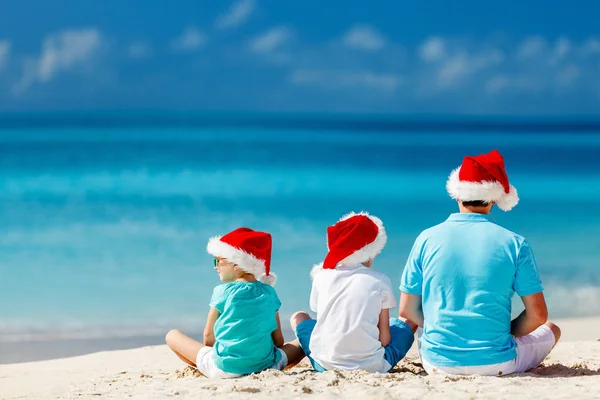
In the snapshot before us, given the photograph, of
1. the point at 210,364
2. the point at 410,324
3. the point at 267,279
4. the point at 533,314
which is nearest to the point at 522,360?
the point at 533,314

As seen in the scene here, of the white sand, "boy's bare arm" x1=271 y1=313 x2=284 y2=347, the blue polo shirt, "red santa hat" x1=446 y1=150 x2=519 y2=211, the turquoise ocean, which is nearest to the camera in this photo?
the white sand

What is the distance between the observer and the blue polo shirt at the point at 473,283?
132 inches

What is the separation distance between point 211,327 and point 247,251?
350mm

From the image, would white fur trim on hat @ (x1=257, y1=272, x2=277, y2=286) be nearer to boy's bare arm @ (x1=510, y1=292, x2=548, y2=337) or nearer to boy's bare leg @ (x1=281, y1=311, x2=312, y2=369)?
boy's bare leg @ (x1=281, y1=311, x2=312, y2=369)

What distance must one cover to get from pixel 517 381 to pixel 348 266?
77 centimetres

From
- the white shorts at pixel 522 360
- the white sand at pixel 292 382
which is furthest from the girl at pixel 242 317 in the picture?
the white shorts at pixel 522 360

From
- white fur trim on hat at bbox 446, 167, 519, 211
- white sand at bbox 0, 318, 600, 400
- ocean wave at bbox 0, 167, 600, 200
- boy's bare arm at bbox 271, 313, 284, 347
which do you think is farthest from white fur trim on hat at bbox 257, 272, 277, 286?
ocean wave at bbox 0, 167, 600, 200

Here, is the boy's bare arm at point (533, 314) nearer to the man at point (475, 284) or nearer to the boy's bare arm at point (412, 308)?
the man at point (475, 284)

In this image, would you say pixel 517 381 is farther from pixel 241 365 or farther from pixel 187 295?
pixel 187 295

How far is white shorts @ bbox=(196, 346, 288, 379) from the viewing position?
141 inches

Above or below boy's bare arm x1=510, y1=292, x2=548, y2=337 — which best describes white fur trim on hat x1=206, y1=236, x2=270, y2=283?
above

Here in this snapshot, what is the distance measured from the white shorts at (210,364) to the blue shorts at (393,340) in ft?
0.34

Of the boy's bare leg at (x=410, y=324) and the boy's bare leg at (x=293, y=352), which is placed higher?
the boy's bare leg at (x=410, y=324)

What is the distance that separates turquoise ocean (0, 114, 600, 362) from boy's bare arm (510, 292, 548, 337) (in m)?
2.33
